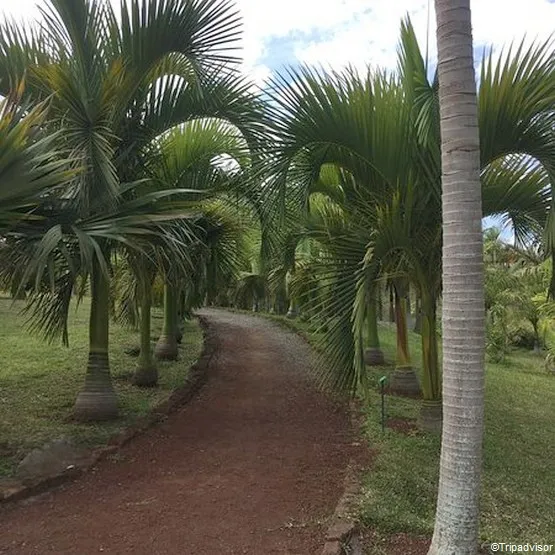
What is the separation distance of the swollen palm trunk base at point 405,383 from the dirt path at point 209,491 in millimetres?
1363

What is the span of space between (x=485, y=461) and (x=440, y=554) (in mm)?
2884

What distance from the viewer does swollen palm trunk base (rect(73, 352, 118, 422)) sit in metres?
6.57

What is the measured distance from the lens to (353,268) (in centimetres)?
527

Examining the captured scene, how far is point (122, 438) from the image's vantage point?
5996 millimetres

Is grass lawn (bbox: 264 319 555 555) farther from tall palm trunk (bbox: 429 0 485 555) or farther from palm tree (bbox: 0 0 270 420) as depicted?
palm tree (bbox: 0 0 270 420)

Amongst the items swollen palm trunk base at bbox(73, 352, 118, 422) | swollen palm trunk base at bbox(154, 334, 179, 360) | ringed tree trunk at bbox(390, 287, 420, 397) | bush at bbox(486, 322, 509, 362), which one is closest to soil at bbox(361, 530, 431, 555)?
swollen palm trunk base at bbox(73, 352, 118, 422)

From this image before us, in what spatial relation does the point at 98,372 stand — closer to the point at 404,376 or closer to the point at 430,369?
the point at 430,369

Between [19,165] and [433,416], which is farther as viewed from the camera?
[433,416]

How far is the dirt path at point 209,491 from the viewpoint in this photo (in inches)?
152

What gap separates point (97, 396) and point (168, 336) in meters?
4.37

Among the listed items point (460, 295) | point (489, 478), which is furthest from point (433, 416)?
point (460, 295)

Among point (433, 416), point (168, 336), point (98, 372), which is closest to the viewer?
point (433, 416)

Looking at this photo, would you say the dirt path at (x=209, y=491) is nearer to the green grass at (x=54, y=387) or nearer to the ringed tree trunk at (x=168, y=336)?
the green grass at (x=54, y=387)

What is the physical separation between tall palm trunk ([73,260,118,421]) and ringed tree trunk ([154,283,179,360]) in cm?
389
